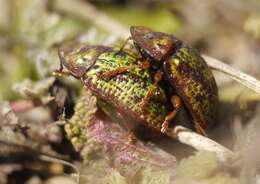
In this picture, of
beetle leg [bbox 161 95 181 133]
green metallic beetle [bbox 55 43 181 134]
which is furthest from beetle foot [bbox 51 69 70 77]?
beetle leg [bbox 161 95 181 133]

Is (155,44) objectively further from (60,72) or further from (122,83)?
(60,72)

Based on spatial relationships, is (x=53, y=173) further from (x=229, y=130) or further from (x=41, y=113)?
(x=229, y=130)

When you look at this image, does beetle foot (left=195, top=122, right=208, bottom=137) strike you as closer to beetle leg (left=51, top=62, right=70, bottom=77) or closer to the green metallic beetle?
the green metallic beetle

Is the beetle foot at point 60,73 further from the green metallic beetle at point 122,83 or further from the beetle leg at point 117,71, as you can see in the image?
the beetle leg at point 117,71

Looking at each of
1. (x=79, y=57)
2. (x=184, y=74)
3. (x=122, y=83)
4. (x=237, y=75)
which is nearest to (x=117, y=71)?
(x=122, y=83)

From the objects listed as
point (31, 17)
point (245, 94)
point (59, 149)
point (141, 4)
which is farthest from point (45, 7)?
point (245, 94)

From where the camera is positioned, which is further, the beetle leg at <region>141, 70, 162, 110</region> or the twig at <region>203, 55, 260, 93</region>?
the twig at <region>203, 55, 260, 93</region>
